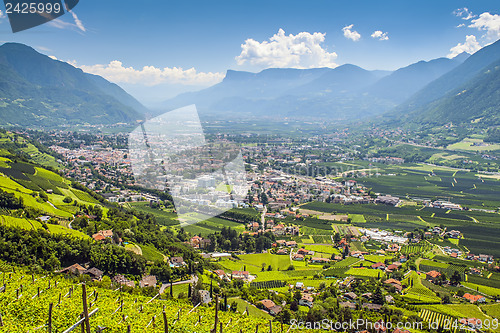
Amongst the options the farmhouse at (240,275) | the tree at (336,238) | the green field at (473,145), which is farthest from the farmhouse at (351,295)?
the green field at (473,145)

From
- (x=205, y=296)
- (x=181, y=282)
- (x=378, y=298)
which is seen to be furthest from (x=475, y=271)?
(x=181, y=282)

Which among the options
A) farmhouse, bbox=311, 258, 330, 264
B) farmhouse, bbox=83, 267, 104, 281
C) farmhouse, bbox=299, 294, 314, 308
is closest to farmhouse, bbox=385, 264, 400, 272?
farmhouse, bbox=311, 258, 330, 264

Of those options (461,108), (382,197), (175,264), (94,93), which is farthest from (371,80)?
(175,264)

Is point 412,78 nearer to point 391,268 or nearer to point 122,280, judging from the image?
Answer: point 391,268

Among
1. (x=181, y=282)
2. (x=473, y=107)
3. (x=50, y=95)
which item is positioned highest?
(x=50, y=95)

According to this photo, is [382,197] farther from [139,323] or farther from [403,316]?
[139,323]

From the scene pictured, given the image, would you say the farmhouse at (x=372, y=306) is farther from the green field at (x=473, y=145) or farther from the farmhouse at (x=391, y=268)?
the green field at (x=473, y=145)

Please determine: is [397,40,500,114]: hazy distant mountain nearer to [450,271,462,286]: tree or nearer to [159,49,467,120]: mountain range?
[159,49,467,120]: mountain range
